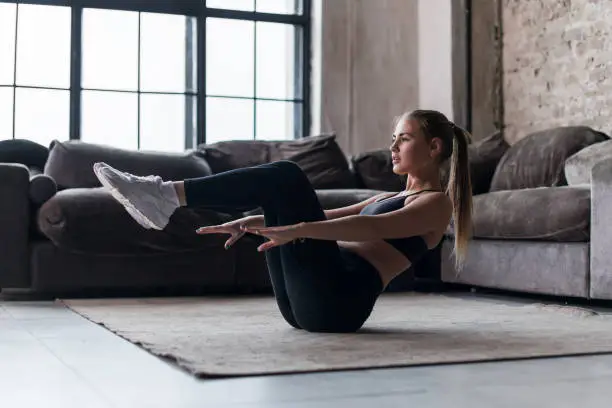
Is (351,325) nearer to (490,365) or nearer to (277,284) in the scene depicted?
(277,284)

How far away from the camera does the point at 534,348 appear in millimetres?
2301

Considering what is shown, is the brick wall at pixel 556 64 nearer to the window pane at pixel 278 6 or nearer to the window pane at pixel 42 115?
the window pane at pixel 278 6

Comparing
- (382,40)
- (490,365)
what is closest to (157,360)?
(490,365)

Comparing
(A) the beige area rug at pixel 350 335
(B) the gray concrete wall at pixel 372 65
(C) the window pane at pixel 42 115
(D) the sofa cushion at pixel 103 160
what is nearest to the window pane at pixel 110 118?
(C) the window pane at pixel 42 115

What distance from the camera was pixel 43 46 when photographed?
581 cm

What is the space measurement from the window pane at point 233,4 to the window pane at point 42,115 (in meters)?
1.21

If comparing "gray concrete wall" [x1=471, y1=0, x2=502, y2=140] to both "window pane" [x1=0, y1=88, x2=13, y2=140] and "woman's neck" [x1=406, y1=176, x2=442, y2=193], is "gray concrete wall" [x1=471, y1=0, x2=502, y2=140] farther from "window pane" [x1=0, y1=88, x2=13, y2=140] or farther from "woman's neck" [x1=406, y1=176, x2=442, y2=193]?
"woman's neck" [x1=406, y1=176, x2=442, y2=193]

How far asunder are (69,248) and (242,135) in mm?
2489

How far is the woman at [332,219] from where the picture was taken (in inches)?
87.4

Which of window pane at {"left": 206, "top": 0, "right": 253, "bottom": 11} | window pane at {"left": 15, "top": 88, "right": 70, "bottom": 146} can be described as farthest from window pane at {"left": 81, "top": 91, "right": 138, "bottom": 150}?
window pane at {"left": 206, "top": 0, "right": 253, "bottom": 11}

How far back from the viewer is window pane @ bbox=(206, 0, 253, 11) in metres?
6.20

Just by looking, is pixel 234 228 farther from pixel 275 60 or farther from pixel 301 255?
pixel 275 60

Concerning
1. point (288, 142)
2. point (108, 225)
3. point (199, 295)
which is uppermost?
point (288, 142)

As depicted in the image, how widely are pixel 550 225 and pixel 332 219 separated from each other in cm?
159
